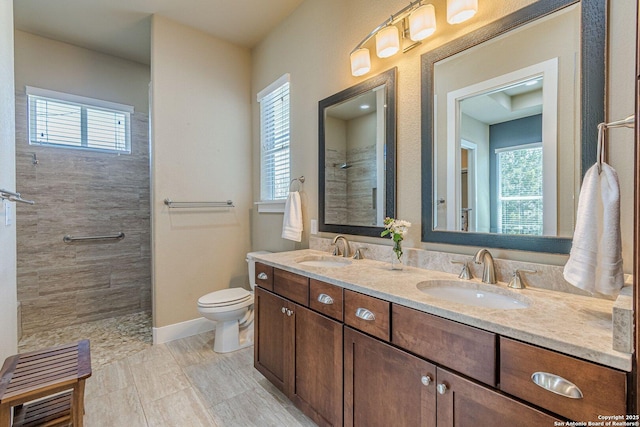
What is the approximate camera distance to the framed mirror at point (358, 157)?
1.77 m

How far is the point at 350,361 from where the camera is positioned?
4.26ft

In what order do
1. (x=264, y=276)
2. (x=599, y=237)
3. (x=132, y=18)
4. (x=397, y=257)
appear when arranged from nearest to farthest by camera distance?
(x=599, y=237)
(x=397, y=257)
(x=264, y=276)
(x=132, y=18)

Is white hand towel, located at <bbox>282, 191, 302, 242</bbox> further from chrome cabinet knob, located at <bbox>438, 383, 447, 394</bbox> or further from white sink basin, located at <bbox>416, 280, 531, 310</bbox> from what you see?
chrome cabinet knob, located at <bbox>438, 383, 447, 394</bbox>

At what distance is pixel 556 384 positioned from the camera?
0.73 m

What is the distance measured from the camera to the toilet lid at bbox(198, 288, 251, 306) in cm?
233

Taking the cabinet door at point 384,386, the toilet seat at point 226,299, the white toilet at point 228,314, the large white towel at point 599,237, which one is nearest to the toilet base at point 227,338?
the white toilet at point 228,314

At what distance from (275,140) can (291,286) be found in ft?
5.59

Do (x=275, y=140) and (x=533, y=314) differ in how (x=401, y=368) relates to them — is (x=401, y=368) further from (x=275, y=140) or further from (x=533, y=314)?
(x=275, y=140)

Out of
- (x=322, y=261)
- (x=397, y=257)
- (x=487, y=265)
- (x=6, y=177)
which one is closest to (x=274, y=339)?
(x=322, y=261)

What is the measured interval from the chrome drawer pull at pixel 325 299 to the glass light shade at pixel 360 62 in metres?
1.44

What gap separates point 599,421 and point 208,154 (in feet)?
10.1

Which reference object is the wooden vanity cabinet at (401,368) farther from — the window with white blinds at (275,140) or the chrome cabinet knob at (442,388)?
the window with white blinds at (275,140)

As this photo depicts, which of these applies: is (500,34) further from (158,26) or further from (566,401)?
(158,26)

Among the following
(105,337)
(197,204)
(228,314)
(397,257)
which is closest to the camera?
(397,257)
